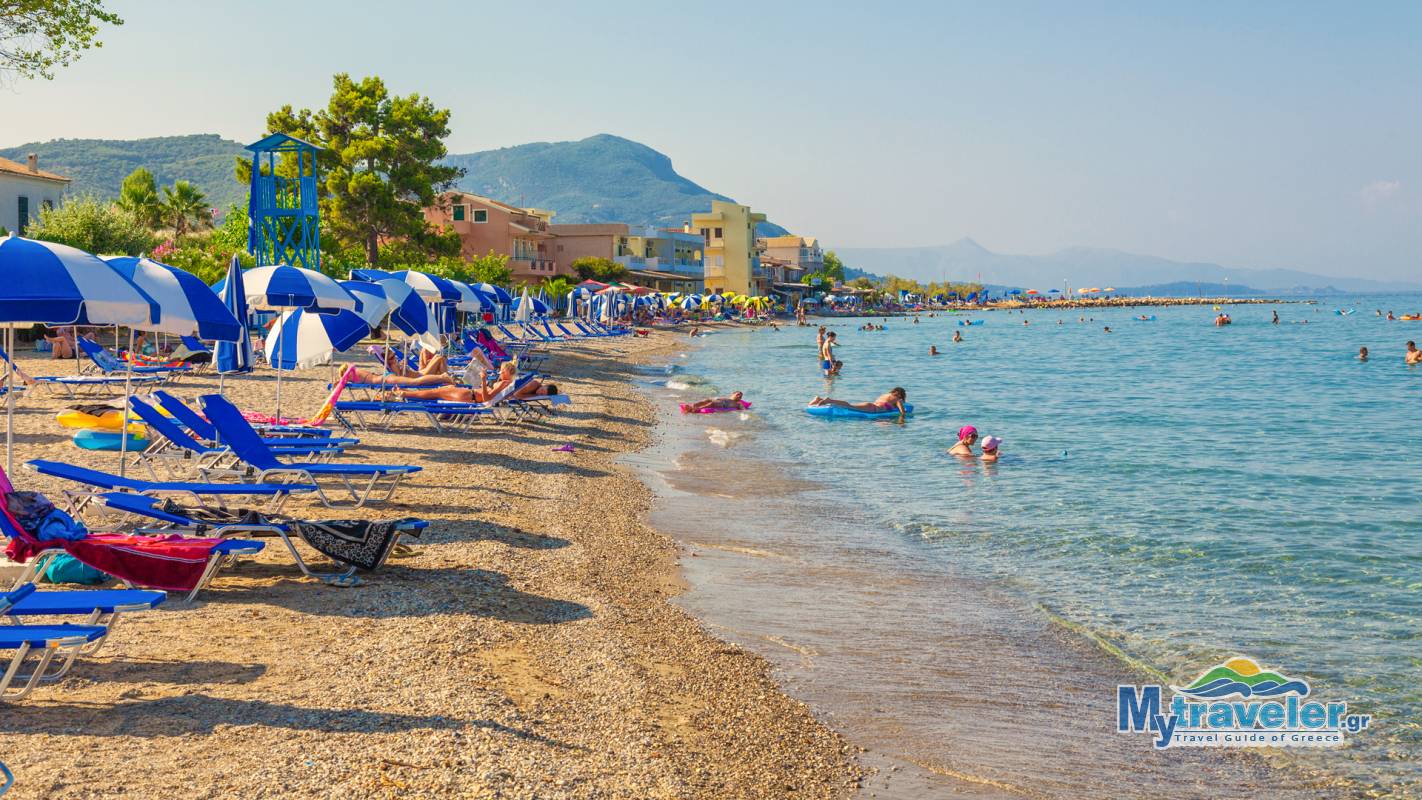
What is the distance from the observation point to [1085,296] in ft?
627

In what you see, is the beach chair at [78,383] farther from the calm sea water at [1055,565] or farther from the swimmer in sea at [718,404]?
the swimmer in sea at [718,404]

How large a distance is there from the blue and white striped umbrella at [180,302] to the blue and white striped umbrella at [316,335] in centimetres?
511

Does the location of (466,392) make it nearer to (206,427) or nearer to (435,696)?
(206,427)

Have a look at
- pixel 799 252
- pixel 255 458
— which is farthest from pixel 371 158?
pixel 799 252

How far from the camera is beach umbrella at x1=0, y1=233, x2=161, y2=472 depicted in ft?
21.2

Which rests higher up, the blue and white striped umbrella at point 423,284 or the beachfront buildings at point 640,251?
the beachfront buildings at point 640,251

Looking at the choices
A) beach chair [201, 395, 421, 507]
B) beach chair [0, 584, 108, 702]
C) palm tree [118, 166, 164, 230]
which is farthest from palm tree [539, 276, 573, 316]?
beach chair [0, 584, 108, 702]

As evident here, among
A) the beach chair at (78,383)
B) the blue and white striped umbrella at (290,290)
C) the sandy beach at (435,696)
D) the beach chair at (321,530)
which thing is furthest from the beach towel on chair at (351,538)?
the beach chair at (78,383)

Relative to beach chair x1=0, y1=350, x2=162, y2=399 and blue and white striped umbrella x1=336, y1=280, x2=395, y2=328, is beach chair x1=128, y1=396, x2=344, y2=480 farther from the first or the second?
beach chair x1=0, y1=350, x2=162, y2=399

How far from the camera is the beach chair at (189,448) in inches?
372

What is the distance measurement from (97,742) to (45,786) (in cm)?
45

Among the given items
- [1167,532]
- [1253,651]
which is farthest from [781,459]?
[1253,651]

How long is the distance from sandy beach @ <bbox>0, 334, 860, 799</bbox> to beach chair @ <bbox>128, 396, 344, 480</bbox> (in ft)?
3.12

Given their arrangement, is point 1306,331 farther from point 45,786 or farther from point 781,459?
point 45,786
